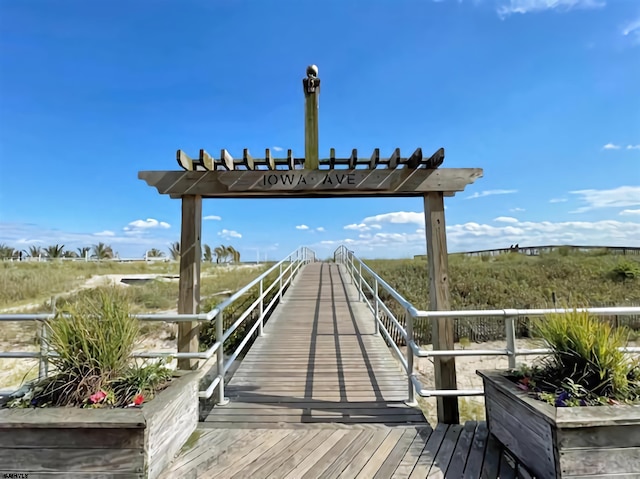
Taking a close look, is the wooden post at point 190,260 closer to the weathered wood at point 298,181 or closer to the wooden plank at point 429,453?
the weathered wood at point 298,181

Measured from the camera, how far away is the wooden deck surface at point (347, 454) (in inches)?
79.1

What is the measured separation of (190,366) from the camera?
3.22 m

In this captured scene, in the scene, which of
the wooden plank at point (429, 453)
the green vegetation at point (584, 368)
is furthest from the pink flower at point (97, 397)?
the green vegetation at point (584, 368)

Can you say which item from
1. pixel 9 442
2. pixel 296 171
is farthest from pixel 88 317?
pixel 296 171

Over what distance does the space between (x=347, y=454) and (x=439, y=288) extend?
5.56 ft

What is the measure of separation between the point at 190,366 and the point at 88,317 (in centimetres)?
136

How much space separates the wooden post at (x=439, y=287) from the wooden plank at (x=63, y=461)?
248 cm

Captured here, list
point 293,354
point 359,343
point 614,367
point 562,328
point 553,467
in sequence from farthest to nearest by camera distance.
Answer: point 359,343 < point 293,354 < point 562,328 < point 614,367 < point 553,467

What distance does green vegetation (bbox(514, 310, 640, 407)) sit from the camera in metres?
1.90

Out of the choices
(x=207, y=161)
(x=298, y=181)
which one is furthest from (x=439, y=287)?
(x=207, y=161)

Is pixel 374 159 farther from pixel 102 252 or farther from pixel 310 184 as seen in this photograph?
pixel 102 252

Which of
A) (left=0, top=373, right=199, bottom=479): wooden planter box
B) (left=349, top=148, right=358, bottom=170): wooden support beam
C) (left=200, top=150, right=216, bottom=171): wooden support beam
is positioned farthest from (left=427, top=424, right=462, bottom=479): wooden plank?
(left=200, top=150, right=216, bottom=171): wooden support beam

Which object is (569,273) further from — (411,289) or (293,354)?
(293,354)

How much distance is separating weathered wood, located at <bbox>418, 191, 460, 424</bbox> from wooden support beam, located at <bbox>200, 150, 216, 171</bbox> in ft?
7.25
